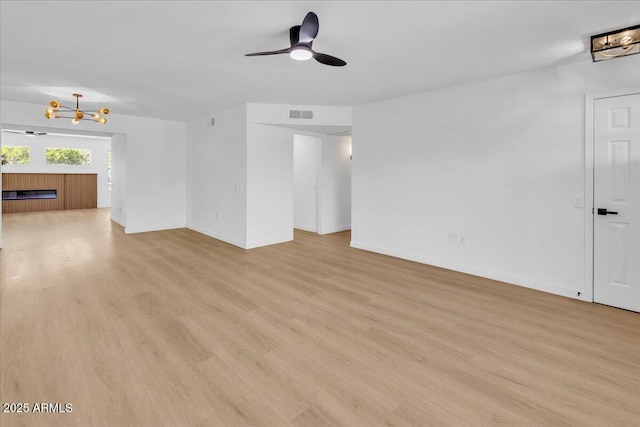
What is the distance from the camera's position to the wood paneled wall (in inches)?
386

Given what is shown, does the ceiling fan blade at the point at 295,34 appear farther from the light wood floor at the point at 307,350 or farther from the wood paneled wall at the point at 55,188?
the wood paneled wall at the point at 55,188

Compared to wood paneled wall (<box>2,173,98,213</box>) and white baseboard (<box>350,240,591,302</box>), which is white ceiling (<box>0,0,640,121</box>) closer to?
white baseboard (<box>350,240,591,302</box>)

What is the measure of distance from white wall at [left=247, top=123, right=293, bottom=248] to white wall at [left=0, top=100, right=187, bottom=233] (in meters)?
2.91

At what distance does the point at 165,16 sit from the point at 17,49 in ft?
6.40

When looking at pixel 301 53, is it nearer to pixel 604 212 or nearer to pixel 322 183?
pixel 604 212

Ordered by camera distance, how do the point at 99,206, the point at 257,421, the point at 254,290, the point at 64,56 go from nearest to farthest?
the point at 257,421 < the point at 64,56 < the point at 254,290 < the point at 99,206

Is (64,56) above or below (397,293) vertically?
above

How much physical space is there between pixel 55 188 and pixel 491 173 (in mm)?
13185

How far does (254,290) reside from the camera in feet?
11.5

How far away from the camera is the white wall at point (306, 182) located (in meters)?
7.16

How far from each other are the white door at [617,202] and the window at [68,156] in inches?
556

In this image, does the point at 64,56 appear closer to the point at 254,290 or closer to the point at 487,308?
the point at 254,290

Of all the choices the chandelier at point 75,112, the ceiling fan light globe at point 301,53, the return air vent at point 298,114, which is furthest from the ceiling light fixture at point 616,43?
the chandelier at point 75,112

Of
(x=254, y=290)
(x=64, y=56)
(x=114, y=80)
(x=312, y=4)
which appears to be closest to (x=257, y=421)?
(x=254, y=290)
